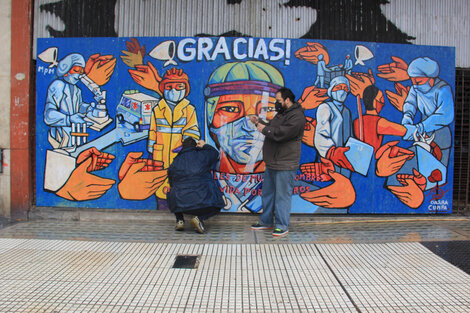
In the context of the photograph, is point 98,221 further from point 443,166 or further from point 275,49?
point 443,166

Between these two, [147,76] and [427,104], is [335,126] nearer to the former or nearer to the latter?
[427,104]

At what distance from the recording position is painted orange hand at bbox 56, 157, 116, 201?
5.64 meters

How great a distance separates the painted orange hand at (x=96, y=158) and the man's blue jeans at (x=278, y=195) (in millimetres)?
2434

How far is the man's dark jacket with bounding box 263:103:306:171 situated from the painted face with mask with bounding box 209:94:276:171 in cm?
55

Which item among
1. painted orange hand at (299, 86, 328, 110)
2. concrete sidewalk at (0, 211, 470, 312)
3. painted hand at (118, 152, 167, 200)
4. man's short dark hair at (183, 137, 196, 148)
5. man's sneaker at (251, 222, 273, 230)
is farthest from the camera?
painted hand at (118, 152, 167, 200)

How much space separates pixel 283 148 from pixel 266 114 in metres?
0.85

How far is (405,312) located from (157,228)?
3390mm

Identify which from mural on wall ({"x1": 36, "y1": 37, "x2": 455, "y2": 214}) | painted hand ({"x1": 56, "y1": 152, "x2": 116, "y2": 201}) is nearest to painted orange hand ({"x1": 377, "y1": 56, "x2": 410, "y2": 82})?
mural on wall ({"x1": 36, "y1": 37, "x2": 455, "y2": 214})

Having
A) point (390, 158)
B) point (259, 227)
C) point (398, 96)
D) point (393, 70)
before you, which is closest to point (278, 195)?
point (259, 227)

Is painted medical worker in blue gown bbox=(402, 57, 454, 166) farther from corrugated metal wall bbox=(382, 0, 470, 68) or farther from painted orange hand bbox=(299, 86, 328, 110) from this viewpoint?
painted orange hand bbox=(299, 86, 328, 110)

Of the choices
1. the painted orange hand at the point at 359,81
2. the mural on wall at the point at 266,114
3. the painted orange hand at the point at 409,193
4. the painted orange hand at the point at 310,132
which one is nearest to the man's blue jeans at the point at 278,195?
the mural on wall at the point at 266,114

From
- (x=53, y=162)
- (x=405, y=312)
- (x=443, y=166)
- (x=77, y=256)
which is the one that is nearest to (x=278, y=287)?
(x=405, y=312)

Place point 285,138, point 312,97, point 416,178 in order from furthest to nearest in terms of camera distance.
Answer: point 416,178, point 312,97, point 285,138

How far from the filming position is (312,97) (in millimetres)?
5461
